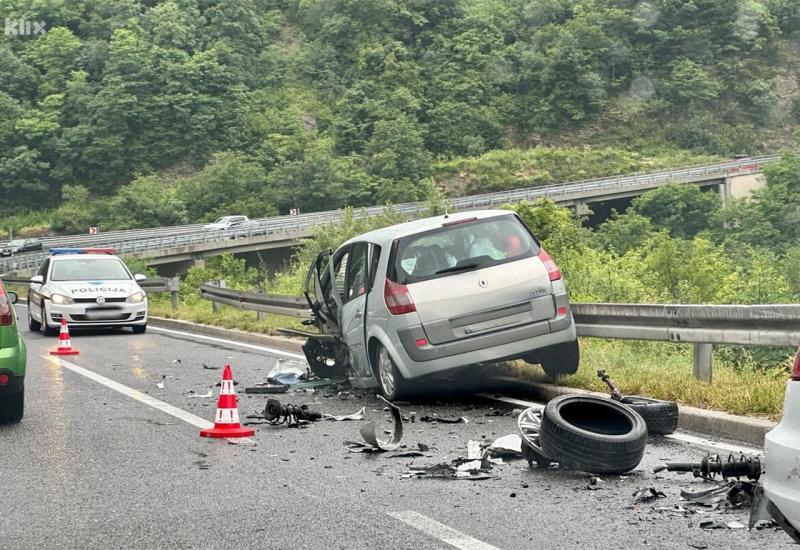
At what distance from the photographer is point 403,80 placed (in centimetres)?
12319

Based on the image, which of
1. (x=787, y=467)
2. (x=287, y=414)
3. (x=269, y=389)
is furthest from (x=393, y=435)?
(x=787, y=467)

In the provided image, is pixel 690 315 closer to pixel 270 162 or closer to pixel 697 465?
pixel 697 465

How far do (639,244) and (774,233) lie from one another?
914 centimetres

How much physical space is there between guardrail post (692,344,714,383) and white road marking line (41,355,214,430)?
3926mm

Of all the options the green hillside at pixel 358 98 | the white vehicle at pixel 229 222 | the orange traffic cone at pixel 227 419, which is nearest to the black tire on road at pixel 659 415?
the orange traffic cone at pixel 227 419

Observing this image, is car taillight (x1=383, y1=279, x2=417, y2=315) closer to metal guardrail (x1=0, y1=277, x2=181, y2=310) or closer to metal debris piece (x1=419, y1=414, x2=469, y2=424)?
metal debris piece (x1=419, y1=414, x2=469, y2=424)

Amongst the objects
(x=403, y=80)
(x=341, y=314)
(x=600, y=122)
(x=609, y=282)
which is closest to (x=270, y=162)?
(x=403, y=80)

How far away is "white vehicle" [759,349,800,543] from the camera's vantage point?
4223 mm

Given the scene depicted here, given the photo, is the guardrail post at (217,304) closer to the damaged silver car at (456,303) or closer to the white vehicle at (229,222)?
the damaged silver car at (456,303)

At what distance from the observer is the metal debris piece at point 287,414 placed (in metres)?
9.89

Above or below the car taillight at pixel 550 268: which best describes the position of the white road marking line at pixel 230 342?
below

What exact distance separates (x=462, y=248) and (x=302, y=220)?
6743 centimetres

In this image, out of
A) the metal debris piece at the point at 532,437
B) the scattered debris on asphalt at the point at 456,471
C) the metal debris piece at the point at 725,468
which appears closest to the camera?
the metal debris piece at the point at 725,468

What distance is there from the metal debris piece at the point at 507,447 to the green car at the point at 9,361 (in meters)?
4.08
